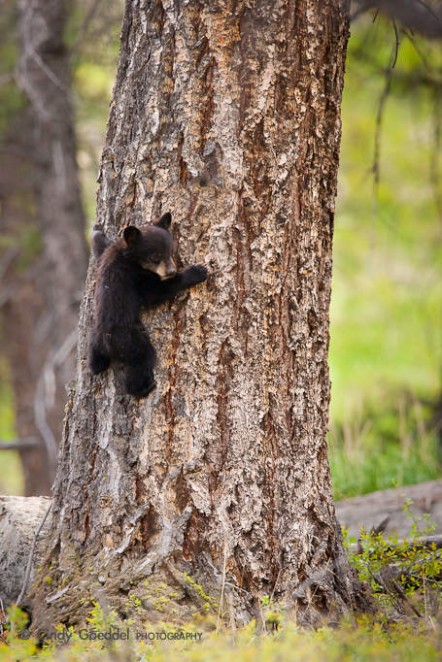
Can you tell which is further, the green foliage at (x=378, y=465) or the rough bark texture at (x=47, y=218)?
the rough bark texture at (x=47, y=218)

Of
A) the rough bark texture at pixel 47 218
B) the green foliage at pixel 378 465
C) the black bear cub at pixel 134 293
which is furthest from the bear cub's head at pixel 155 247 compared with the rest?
the rough bark texture at pixel 47 218

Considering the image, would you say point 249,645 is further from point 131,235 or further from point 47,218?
point 47,218

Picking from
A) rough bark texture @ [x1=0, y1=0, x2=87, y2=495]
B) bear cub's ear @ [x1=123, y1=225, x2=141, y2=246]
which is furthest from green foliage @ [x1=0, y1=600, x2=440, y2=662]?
rough bark texture @ [x1=0, y1=0, x2=87, y2=495]

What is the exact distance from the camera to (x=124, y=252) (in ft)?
12.4

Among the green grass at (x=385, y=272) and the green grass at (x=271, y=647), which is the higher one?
the green grass at (x=385, y=272)

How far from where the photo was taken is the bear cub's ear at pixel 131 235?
11.9ft

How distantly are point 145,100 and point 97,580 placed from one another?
223 cm

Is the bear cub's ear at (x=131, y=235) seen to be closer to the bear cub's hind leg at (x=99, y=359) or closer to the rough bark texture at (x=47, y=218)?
the bear cub's hind leg at (x=99, y=359)

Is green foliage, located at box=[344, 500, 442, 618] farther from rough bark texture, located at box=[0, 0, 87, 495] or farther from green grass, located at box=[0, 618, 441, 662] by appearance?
rough bark texture, located at box=[0, 0, 87, 495]

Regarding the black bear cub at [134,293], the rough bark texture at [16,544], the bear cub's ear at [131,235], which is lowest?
the rough bark texture at [16,544]

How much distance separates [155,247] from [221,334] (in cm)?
50

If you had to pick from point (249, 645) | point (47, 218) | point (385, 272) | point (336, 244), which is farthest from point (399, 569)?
point (336, 244)

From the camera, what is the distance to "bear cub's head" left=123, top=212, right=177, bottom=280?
11.7 ft

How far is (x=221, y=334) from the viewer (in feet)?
12.0
